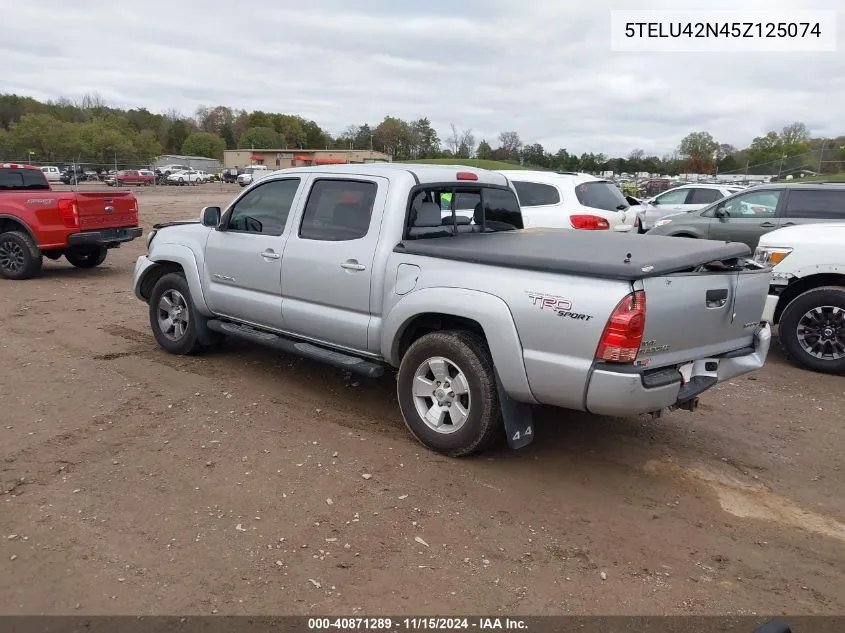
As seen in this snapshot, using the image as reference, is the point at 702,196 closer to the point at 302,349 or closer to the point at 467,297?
the point at 302,349

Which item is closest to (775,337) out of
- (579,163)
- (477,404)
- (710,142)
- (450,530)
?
(477,404)

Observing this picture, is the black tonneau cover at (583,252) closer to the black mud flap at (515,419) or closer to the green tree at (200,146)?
the black mud flap at (515,419)

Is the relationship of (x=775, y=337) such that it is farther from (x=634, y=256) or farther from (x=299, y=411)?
(x=299, y=411)

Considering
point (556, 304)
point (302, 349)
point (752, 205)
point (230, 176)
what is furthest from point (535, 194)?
point (230, 176)

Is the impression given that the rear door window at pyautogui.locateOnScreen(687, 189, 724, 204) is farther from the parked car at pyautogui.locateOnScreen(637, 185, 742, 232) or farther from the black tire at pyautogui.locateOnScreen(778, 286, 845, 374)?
the black tire at pyautogui.locateOnScreen(778, 286, 845, 374)

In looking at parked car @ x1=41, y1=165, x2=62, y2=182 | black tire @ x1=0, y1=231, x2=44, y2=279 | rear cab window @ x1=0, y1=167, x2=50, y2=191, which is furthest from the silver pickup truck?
parked car @ x1=41, y1=165, x2=62, y2=182

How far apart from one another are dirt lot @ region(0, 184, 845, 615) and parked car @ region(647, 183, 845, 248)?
411cm

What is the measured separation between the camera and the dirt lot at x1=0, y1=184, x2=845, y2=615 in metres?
3.11

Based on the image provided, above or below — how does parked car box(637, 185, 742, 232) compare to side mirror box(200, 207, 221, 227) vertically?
above

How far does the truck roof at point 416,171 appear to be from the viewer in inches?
195

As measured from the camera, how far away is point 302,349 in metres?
5.29

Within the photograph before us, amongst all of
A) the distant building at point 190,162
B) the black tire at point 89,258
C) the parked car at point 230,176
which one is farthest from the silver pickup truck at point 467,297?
the distant building at point 190,162

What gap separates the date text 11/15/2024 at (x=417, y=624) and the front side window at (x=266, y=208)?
3.32 metres

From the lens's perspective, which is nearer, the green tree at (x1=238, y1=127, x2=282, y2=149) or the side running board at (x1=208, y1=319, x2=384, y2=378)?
the side running board at (x1=208, y1=319, x2=384, y2=378)
